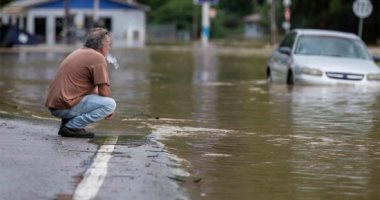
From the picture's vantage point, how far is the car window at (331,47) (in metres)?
18.5

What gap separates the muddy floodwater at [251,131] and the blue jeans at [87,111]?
49 cm

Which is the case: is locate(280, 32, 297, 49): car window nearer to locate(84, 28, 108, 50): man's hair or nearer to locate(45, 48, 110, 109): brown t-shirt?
locate(84, 28, 108, 50): man's hair

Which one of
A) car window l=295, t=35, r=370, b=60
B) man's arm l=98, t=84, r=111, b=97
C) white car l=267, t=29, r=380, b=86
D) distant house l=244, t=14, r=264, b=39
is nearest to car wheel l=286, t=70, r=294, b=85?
white car l=267, t=29, r=380, b=86

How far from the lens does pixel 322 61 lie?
17.6m

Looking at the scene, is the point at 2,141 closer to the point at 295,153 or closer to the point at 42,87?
the point at 295,153

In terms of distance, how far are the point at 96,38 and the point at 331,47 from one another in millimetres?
10038

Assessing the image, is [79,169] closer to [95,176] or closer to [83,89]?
[95,176]

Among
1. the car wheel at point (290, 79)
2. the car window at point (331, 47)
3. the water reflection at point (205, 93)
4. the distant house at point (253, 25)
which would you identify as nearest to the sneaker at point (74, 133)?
the water reflection at point (205, 93)

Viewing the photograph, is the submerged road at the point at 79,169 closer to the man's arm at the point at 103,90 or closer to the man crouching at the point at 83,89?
the man crouching at the point at 83,89

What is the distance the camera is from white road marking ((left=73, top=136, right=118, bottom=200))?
21.5 ft

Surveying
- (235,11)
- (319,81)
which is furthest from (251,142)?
(235,11)

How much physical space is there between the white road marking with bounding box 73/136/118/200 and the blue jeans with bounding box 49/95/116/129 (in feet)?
1.91

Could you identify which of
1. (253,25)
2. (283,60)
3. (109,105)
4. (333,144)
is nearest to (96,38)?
(109,105)

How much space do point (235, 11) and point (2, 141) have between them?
387 feet
